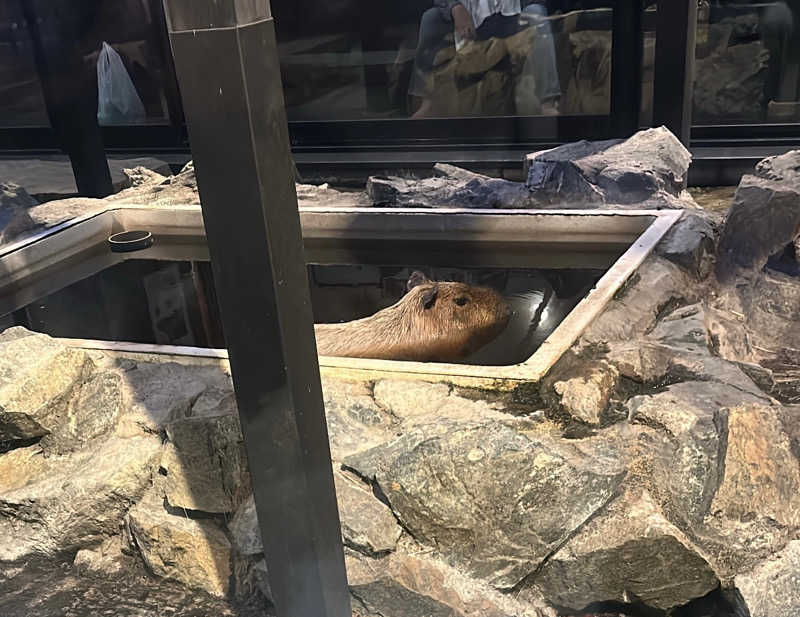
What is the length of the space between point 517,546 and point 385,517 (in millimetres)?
355

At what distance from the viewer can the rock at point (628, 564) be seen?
221 cm

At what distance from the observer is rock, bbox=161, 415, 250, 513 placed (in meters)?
2.50

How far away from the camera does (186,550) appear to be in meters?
2.49

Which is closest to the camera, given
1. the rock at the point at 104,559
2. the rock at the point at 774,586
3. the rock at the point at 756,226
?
the rock at the point at 774,586

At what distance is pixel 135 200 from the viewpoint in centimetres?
530

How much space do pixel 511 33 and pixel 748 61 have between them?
5.44 ft

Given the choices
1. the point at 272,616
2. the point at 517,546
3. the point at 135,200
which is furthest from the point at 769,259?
the point at 135,200

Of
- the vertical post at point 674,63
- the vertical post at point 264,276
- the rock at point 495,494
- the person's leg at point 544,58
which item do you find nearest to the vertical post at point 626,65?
the person's leg at point 544,58

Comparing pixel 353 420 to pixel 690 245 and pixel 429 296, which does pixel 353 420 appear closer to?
pixel 429 296

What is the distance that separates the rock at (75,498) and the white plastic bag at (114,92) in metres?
5.36

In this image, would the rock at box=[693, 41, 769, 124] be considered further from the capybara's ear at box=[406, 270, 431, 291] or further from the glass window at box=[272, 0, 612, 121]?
the capybara's ear at box=[406, 270, 431, 291]

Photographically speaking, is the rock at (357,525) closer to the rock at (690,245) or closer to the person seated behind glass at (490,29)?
the rock at (690,245)

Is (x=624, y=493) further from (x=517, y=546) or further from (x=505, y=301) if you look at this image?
(x=505, y=301)

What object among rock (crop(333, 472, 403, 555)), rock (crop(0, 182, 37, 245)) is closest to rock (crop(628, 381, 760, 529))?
rock (crop(333, 472, 403, 555))
